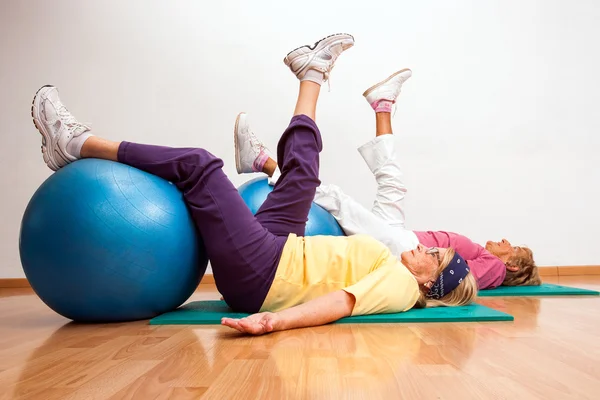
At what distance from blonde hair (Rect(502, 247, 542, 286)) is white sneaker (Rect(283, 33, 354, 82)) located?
1.70 meters

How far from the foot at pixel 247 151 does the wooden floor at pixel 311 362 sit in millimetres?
1178

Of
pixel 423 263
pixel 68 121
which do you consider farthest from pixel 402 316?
pixel 68 121

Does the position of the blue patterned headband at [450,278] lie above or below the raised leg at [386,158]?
below

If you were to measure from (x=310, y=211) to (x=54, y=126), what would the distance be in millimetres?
1262

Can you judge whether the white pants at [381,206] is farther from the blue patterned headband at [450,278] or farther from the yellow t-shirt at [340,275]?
the yellow t-shirt at [340,275]

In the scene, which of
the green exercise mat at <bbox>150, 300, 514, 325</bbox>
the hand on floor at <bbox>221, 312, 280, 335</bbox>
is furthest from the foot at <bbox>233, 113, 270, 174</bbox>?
the hand on floor at <bbox>221, 312, 280, 335</bbox>

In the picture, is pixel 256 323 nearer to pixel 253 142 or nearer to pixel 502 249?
pixel 253 142

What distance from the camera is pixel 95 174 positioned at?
2.08 metres

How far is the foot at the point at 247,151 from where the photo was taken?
3.00m

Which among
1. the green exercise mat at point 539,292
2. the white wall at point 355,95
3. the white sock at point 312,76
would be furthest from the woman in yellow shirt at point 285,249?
the white wall at point 355,95

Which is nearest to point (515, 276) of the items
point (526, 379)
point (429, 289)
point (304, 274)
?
point (429, 289)

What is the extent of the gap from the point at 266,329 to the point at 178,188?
2.33ft

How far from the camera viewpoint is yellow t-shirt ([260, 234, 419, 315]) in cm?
202

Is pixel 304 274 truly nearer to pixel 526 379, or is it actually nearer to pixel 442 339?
pixel 442 339
